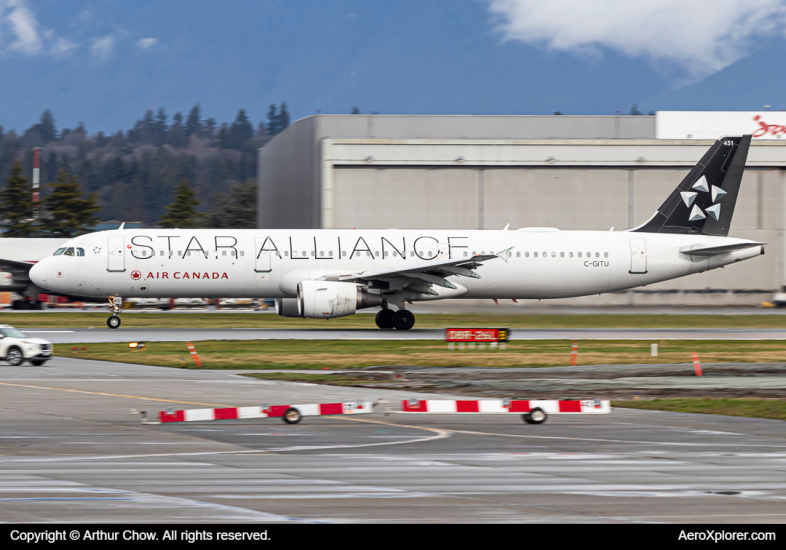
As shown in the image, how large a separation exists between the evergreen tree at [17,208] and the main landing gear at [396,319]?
67551 millimetres

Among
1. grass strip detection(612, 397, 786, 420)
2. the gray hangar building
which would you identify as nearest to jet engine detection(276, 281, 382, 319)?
grass strip detection(612, 397, 786, 420)

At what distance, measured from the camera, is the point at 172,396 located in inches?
782

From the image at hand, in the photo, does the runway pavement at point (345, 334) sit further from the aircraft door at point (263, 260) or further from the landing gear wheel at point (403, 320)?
the aircraft door at point (263, 260)

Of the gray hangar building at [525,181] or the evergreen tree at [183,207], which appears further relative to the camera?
the evergreen tree at [183,207]

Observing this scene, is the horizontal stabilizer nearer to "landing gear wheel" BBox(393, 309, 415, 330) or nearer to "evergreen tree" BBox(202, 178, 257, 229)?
"landing gear wheel" BBox(393, 309, 415, 330)

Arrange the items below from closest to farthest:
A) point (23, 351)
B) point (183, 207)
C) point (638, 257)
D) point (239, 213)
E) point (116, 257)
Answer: point (23, 351)
point (116, 257)
point (638, 257)
point (183, 207)
point (239, 213)

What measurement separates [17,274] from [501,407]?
4975cm

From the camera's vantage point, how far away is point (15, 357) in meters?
26.2

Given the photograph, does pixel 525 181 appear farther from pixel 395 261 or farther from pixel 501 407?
pixel 501 407

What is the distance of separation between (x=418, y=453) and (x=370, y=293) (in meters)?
26.6

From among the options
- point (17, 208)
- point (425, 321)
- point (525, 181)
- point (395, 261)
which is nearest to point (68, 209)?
Answer: point (17, 208)

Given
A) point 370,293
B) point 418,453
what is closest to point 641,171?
point 370,293

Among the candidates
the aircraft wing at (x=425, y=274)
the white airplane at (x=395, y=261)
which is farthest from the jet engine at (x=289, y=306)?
the aircraft wing at (x=425, y=274)

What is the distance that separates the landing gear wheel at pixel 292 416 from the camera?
16156mm
